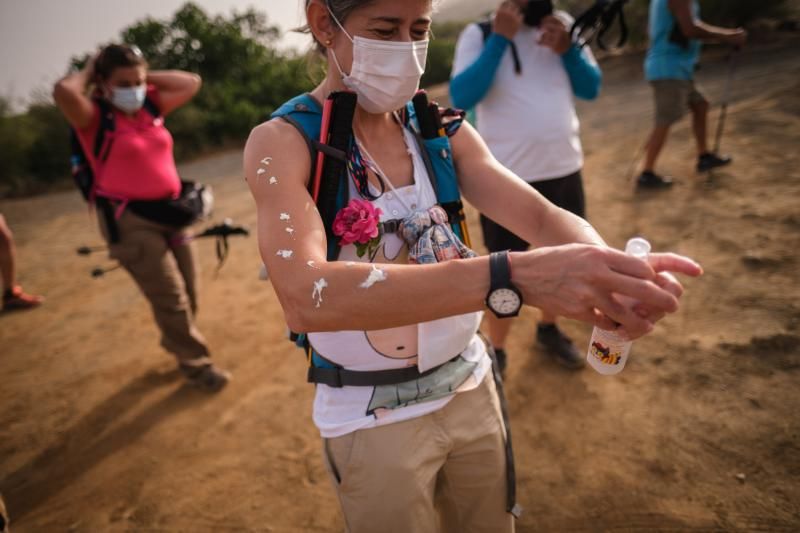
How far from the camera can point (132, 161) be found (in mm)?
3139

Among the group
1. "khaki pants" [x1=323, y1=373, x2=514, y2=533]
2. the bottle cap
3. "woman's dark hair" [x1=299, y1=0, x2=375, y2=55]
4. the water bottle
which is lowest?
"khaki pants" [x1=323, y1=373, x2=514, y2=533]

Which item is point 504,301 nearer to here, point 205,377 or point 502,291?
point 502,291

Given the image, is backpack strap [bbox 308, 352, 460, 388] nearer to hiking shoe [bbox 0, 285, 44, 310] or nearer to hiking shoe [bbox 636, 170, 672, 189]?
hiking shoe [bbox 636, 170, 672, 189]

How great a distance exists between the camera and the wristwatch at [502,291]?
3.06 feet

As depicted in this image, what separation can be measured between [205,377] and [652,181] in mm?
4862

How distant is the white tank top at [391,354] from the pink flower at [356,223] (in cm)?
6

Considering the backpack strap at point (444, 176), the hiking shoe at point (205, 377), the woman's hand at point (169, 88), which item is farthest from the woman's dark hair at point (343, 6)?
the hiking shoe at point (205, 377)

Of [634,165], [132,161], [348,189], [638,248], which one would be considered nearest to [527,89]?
[348,189]

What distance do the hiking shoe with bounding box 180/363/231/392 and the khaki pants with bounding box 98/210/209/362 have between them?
0.09 m

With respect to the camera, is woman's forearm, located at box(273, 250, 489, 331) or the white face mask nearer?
woman's forearm, located at box(273, 250, 489, 331)

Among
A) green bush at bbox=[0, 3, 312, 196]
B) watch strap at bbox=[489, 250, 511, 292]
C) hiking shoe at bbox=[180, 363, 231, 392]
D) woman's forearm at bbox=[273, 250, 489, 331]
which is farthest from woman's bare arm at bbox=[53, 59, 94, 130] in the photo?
green bush at bbox=[0, 3, 312, 196]

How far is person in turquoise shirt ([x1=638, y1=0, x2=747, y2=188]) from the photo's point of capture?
4.52 m

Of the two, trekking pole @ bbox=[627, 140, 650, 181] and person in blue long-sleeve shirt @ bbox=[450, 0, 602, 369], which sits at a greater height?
person in blue long-sleeve shirt @ bbox=[450, 0, 602, 369]

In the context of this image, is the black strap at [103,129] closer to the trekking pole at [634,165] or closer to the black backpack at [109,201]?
the black backpack at [109,201]
